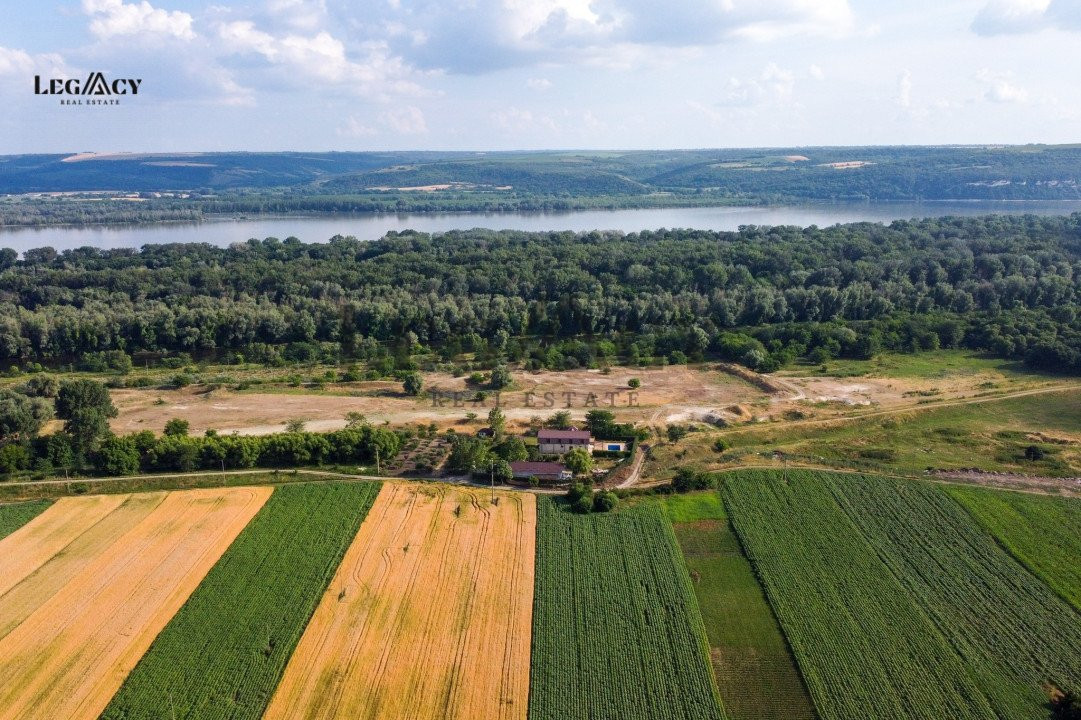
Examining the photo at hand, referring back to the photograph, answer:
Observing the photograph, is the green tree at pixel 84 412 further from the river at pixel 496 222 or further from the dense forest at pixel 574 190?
the dense forest at pixel 574 190

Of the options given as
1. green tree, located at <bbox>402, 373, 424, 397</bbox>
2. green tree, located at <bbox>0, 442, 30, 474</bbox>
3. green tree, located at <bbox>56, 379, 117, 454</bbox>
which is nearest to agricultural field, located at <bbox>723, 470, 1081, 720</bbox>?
green tree, located at <bbox>402, 373, 424, 397</bbox>

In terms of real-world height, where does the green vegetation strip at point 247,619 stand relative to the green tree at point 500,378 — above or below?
below

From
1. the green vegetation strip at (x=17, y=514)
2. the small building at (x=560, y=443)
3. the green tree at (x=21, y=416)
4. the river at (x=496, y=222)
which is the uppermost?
the river at (x=496, y=222)

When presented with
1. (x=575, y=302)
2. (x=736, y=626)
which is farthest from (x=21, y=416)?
(x=575, y=302)

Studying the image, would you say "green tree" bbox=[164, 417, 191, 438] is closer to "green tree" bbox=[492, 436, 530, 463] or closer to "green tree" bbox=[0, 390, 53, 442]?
"green tree" bbox=[0, 390, 53, 442]

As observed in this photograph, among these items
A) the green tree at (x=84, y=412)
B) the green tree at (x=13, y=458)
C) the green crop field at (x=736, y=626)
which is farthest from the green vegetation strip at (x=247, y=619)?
the green tree at (x=13, y=458)

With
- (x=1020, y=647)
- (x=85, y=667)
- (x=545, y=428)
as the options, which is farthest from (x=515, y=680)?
(x=545, y=428)
